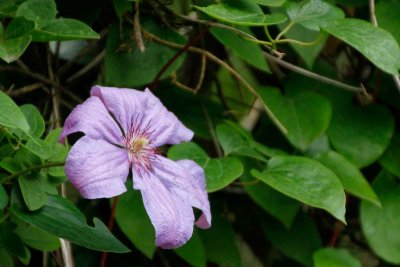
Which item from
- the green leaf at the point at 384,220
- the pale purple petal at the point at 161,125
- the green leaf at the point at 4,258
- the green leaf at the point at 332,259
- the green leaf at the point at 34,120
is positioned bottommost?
the green leaf at the point at 332,259

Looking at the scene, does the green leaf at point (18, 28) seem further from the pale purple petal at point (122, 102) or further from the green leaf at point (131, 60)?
the green leaf at point (131, 60)

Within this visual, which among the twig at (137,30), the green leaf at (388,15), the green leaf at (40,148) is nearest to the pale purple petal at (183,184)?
the green leaf at (40,148)

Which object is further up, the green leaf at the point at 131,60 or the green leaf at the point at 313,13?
the green leaf at the point at 313,13

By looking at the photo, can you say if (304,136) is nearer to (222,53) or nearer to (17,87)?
(222,53)

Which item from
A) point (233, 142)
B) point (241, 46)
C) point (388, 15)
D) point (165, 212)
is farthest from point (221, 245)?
point (165, 212)

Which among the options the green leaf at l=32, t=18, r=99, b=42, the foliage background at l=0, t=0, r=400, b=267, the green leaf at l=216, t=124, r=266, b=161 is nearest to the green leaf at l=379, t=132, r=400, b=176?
the foliage background at l=0, t=0, r=400, b=267

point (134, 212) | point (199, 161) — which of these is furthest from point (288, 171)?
point (134, 212)

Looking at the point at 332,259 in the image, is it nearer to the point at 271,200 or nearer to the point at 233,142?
the point at 271,200

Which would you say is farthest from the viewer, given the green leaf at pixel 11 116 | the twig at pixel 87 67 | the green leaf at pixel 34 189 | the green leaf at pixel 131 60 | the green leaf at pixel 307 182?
the twig at pixel 87 67
